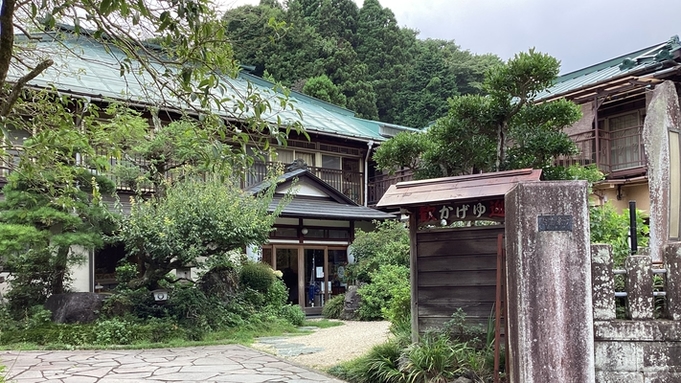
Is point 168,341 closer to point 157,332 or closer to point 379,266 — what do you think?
point 157,332

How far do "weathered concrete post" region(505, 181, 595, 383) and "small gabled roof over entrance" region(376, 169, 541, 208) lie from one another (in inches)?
70.0

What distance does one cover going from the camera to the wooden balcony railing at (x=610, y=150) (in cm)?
1598

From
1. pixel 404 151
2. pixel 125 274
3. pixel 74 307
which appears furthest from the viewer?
pixel 125 274

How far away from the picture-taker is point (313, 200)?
18.6 metres

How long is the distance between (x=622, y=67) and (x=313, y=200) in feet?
36.0

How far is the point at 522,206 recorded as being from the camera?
4883 mm

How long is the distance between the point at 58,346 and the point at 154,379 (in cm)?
386

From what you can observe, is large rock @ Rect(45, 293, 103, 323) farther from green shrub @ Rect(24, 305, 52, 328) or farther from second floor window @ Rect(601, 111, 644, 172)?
second floor window @ Rect(601, 111, 644, 172)

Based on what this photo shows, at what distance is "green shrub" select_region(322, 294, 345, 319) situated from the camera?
16.3m

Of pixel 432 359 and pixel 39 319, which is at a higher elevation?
pixel 432 359

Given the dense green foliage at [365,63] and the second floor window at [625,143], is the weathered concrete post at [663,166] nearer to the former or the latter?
the second floor window at [625,143]

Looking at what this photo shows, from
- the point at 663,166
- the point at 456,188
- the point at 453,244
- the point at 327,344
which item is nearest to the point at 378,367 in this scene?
the point at 453,244

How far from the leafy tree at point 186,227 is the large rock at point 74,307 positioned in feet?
3.73

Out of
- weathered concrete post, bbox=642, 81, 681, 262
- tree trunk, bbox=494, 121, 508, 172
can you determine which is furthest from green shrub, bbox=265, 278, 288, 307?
weathered concrete post, bbox=642, 81, 681, 262
